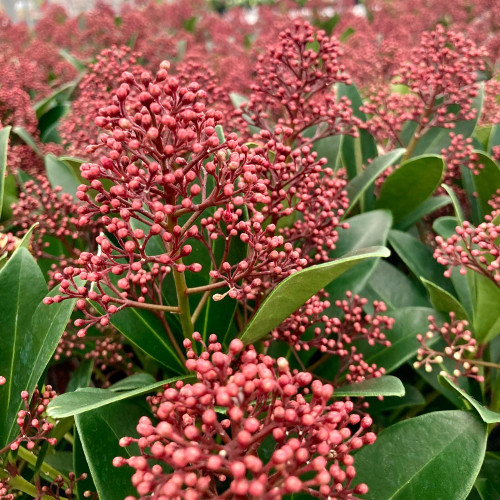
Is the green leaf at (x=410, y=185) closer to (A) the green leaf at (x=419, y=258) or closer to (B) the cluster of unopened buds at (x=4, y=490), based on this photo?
(A) the green leaf at (x=419, y=258)

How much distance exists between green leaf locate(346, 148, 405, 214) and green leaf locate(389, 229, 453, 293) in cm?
22

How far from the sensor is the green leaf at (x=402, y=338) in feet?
5.09

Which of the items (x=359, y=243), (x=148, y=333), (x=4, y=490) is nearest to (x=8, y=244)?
(x=148, y=333)

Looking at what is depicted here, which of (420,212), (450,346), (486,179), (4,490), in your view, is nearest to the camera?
(4,490)

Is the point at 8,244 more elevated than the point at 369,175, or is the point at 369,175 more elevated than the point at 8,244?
the point at 8,244

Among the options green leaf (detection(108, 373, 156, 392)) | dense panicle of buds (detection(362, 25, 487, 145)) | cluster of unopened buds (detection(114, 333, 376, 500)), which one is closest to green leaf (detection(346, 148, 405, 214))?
dense panicle of buds (detection(362, 25, 487, 145))

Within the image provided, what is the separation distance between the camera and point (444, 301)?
1.58m

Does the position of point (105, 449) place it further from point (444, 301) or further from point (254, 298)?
point (444, 301)

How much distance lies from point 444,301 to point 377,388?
505 millimetres

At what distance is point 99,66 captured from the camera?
6.93 ft

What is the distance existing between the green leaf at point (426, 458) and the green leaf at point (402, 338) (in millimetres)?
304

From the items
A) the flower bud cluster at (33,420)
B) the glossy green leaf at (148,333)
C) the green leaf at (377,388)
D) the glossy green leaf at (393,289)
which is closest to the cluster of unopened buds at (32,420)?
the flower bud cluster at (33,420)

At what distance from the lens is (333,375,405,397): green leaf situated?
3.85 ft

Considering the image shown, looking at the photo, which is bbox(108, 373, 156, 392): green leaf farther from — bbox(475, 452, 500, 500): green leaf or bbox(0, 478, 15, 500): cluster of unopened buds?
bbox(475, 452, 500, 500): green leaf
